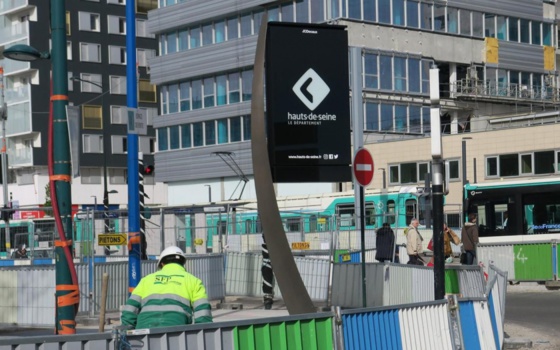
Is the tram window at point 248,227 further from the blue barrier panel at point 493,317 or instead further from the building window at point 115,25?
the building window at point 115,25

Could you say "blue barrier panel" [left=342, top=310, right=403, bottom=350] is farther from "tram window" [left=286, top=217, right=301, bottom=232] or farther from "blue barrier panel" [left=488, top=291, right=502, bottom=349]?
"tram window" [left=286, top=217, right=301, bottom=232]

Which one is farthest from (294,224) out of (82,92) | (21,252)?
(82,92)

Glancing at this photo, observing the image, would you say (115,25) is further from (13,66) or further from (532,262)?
(532,262)

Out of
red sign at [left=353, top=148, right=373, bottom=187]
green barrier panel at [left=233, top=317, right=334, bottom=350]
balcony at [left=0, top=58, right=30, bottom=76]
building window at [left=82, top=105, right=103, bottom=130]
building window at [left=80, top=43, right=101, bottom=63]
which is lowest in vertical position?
green barrier panel at [left=233, top=317, right=334, bottom=350]

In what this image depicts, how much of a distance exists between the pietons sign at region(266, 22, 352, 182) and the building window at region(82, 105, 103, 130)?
73.8m

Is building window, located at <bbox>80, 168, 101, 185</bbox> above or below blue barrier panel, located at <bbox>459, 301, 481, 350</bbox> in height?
above

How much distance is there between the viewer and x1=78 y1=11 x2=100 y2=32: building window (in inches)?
3378

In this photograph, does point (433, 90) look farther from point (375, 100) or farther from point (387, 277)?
point (375, 100)

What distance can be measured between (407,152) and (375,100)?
332 centimetres

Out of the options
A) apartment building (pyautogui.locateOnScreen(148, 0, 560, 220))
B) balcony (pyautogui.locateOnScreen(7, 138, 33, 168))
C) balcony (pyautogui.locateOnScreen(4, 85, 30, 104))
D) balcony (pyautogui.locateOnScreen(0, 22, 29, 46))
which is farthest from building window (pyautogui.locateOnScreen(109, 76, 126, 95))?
apartment building (pyautogui.locateOnScreen(148, 0, 560, 220))

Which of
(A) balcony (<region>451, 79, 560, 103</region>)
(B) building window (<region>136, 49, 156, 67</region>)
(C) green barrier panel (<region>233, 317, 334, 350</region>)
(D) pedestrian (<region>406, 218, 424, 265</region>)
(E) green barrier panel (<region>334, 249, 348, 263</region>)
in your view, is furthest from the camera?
(B) building window (<region>136, 49, 156, 67</region>)

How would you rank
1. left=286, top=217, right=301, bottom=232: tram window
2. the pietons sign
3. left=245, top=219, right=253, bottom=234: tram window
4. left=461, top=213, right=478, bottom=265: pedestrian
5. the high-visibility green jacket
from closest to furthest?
the high-visibility green jacket, the pietons sign, left=461, top=213, right=478, bottom=265: pedestrian, left=245, top=219, right=253, bottom=234: tram window, left=286, top=217, right=301, bottom=232: tram window

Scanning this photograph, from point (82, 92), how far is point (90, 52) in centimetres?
331

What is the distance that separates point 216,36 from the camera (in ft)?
212
